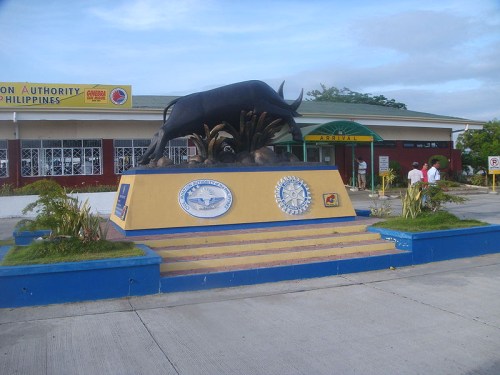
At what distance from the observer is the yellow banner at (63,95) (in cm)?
2153

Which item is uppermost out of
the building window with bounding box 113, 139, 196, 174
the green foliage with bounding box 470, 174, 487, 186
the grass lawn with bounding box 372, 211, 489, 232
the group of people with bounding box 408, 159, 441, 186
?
the building window with bounding box 113, 139, 196, 174

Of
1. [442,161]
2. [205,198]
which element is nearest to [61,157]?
[205,198]

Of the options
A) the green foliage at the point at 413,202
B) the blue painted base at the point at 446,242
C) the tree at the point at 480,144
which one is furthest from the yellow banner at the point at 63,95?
the tree at the point at 480,144

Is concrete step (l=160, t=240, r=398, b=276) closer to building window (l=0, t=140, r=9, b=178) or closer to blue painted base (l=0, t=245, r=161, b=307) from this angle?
blue painted base (l=0, t=245, r=161, b=307)

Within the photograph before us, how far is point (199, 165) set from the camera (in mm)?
9727

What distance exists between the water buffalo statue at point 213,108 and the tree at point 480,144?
25.0 meters

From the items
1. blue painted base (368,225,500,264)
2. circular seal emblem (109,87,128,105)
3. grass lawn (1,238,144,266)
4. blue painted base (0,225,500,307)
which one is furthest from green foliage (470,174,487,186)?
grass lawn (1,238,144,266)

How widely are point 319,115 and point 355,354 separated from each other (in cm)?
2116

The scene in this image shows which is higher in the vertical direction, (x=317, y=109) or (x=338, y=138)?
(x=317, y=109)

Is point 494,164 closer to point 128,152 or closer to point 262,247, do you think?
point 128,152

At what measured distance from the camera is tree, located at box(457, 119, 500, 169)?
31953 millimetres

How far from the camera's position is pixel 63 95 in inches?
874

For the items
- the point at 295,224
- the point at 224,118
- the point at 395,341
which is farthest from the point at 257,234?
the point at 395,341

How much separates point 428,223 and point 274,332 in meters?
5.11
